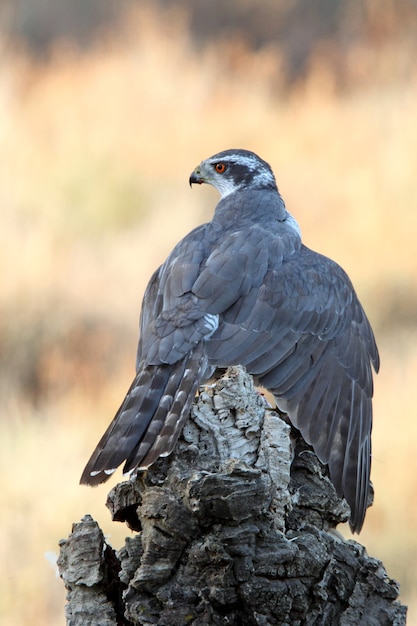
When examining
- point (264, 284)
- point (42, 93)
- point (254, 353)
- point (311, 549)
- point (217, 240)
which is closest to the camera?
point (311, 549)

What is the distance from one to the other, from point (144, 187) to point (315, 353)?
22.4 ft

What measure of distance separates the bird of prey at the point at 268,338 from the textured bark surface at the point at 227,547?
0.39 meters

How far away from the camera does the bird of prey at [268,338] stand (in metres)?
4.61

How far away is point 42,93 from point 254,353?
9.07 metres

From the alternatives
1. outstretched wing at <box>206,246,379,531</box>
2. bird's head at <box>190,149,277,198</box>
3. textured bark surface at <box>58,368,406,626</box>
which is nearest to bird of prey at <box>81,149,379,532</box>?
outstretched wing at <box>206,246,379,531</box>

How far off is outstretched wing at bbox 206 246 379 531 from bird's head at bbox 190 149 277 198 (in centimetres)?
121

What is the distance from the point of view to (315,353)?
5.23 meters

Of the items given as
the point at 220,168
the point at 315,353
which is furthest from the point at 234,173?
the point at 315,353

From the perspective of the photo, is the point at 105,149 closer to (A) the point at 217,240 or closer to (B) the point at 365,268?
(B) the point at 365,268

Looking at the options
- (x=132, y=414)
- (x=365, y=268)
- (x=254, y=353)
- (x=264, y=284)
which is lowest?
(x=132, y=414)

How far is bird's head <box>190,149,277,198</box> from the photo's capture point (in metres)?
6.70

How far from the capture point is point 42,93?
13188mm

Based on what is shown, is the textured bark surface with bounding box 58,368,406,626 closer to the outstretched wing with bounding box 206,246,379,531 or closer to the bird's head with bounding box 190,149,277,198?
the outstretched wing with bounding box 206,246,379,531

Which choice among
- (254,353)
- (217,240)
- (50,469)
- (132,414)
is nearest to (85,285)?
(50,469)
